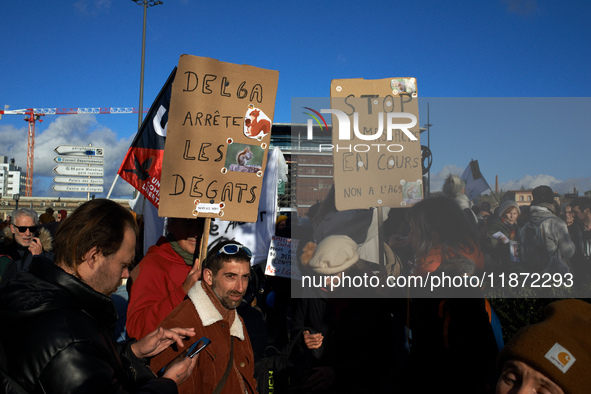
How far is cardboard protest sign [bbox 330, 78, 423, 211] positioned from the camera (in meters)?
3.95

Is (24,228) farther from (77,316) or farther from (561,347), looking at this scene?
(561,347)

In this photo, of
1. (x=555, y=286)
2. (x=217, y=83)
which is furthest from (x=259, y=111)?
(x=555, y=286)

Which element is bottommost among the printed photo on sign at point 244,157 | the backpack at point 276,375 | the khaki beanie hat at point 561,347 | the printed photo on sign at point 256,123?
the backpack at point 276,375

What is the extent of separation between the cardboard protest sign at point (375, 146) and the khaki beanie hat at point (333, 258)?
56 cm

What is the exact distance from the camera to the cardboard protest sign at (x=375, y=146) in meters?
3.95

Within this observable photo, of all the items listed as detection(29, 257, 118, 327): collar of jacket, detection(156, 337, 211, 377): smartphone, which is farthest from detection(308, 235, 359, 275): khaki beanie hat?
detection(29, 257, 118, 327): collar of jacket

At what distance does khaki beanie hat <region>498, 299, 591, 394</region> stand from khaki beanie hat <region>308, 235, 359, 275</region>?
6.70ft

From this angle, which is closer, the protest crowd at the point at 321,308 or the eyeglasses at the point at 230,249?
the protest crowd at the point at 321,308

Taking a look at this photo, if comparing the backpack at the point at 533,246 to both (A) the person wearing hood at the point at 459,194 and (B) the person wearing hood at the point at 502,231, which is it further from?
(A) the person wearing hood at the point at 459,194

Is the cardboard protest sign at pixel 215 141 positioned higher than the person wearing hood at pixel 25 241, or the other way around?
the cardboard protest sign at pixel 215 141

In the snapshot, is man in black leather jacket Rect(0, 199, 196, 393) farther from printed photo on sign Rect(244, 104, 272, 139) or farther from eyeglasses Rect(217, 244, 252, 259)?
printed photo on sign Rect(244, 104, 272, 139)

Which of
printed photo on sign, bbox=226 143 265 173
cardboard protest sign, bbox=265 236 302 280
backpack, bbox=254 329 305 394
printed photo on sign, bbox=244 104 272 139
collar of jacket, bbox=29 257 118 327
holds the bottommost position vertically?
backpack, bbox=254 329 305 394

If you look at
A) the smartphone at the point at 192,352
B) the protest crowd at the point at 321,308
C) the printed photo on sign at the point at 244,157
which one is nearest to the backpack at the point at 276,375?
the protest crowd at the point at 321,308

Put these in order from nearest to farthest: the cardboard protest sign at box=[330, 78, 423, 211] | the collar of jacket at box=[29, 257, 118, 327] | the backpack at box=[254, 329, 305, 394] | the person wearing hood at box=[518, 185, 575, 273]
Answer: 1. the collar of jacket at box=[29, 257, 118, 327]
2. the backpack at box=[254, 329, 305, 394]
3. the person wearing hood at box=[518, 185, 575, 273]
4. the cardboard protest sign at box=[330, 78, 423, 211]
